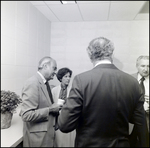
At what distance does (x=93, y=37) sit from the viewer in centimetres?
73

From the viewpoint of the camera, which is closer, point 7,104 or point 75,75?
point 7,104

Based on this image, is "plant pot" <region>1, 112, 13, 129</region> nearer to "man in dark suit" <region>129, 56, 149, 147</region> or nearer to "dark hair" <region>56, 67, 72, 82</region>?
"dark hair" <region>56, 67, 72, 82</region>

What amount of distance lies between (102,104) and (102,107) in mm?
15

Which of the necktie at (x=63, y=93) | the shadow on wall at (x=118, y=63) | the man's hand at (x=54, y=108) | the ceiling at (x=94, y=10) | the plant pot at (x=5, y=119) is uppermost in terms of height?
the ceiling at (x=94, y=10)

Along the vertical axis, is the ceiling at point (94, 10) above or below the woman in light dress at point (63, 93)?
above

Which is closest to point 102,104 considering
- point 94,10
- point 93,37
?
point 93,37

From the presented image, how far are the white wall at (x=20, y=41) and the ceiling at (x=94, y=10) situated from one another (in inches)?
2.5

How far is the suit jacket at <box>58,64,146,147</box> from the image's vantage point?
1.76 feet

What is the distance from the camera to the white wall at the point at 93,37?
0.69 metres

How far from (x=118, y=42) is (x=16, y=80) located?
2.04 feet

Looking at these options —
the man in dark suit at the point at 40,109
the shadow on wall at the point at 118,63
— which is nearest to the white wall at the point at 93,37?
the shadow on wall at the point at 118,63

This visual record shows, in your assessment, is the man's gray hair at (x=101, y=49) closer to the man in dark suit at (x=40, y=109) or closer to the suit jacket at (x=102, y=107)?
the suit jacket at (x=102, y=107)

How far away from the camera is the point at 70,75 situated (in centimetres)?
73

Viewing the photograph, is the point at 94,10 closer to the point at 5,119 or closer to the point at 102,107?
the point at 102,107
